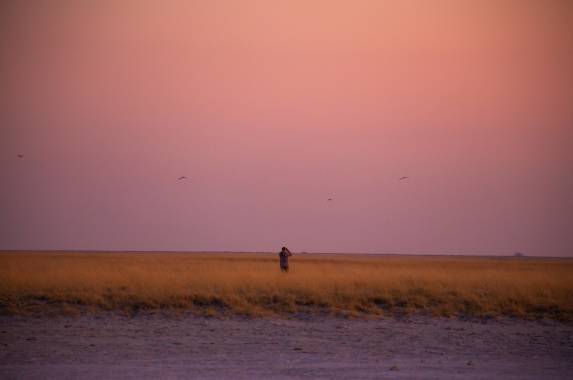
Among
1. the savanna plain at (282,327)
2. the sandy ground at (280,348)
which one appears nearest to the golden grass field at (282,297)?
the savanna plain at (282,327)

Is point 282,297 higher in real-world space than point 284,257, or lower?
lower

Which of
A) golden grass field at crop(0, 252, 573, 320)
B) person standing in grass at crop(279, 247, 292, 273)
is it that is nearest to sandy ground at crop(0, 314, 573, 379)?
golden grass field at crop(0, 252, 573, 320)

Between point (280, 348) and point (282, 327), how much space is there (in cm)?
234

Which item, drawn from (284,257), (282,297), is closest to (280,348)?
(282,297)

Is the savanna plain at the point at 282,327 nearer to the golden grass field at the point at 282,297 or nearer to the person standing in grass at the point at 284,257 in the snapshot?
the golden grass field at the point at 282,297

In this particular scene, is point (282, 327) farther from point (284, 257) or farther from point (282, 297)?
point (284, 257)

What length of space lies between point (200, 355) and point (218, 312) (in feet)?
15.6

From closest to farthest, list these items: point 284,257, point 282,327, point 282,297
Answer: point 282,327 → point 282,297 → point 284,257

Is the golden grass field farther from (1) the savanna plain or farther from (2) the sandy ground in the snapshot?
(2) the sandy ground

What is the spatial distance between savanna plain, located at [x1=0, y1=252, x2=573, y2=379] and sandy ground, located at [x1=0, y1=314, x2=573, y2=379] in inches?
0.9

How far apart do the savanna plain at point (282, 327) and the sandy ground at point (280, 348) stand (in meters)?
0.02

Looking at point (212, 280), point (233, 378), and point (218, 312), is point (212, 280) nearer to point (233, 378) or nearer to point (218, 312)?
point (218, 312)

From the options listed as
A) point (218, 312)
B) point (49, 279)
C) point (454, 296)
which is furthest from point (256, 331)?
point (49, 279)

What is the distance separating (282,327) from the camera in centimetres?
1372
